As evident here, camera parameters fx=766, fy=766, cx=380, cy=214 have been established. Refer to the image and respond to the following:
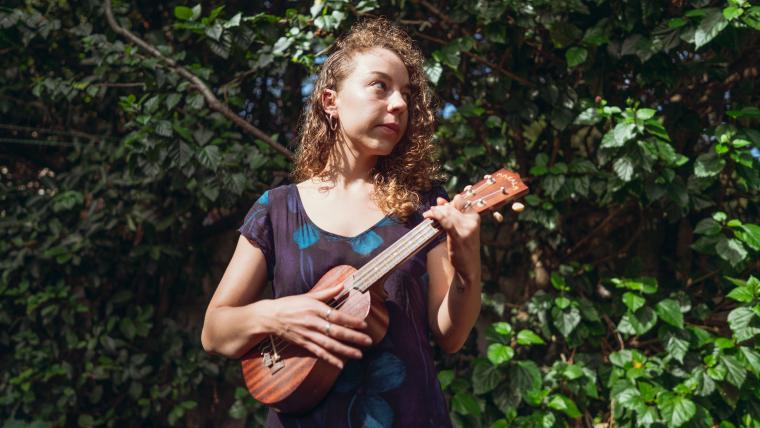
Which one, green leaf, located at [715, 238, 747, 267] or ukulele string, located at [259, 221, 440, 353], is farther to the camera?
green leaf, located at [715, 238, 747, 267]

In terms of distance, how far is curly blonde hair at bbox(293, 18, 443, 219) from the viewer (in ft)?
5.40

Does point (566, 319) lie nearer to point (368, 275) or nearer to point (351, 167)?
point (351, 167)

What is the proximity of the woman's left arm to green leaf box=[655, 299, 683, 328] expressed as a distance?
138 cm

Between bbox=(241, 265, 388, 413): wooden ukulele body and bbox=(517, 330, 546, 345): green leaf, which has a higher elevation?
bbox=(241, 265, 388, 413): wooden ukulele body

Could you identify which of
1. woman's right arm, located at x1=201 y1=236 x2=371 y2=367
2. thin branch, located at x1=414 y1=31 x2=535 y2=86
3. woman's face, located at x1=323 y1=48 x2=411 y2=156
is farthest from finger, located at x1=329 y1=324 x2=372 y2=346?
thin branch, located at x1=414 y1=31 x2=535 y2=86

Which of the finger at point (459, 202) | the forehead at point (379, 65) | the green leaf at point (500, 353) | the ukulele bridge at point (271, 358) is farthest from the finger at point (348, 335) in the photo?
the green leaf at point (500, 353)

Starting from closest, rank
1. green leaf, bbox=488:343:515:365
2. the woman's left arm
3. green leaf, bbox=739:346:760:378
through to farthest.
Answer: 1. the woman's left arm
2. green leaf, bbox=739:346:760:378
3. green leaf, bbox=488:343:515:365

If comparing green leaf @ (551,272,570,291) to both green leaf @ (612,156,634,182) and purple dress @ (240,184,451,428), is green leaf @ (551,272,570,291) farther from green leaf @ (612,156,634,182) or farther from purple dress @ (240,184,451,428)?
purple dress @ (240,184,451,428)

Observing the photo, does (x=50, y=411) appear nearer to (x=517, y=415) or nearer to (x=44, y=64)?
(x=44, y=64)

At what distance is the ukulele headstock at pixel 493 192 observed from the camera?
4.73 feet

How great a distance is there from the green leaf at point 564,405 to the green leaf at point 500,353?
22 centimetres

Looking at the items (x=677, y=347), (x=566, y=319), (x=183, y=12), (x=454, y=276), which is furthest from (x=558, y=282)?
(x=183, y=12)

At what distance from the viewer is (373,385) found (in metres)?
1.48

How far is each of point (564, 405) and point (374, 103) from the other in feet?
5.18
